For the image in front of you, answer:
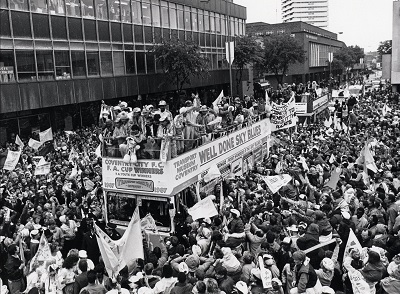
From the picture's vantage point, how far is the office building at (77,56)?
997 inches

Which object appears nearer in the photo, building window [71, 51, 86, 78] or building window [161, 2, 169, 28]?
building window [71, 51, 86, 78]

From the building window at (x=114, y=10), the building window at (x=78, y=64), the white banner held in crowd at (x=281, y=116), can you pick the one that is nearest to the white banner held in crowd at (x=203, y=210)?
the white banner held in crowd at (x=281, y=116)

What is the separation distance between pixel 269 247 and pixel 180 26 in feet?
112

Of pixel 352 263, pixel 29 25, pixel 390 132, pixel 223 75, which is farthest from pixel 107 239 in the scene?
pixel 223 75

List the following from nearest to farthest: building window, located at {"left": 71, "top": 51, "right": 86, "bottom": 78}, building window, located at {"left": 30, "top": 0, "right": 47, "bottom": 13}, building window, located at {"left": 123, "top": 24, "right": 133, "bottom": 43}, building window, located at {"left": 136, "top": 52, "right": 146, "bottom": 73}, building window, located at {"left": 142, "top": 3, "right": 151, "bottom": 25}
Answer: building window, located at {"left": 30, "top": 0, "right": 47, "bottom": 13}
building window, located at {"left": 71, "top": 51, "right": 86, "bottom": 78}
building window, located at {"left": 123, "top": 24, "right": 133, "bottom": 43}
building window, located at {"left": 136, "top": 52, "right": 146, "bottom": 73}
building window, located at {"left": 142, "top": 3, "right": 151, "bottom": 25}

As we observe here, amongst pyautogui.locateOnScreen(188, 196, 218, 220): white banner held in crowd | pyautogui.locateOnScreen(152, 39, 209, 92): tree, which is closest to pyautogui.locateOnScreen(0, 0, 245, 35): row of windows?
pyautogui.locateOnScreen(152, 39, 209, 92): tree

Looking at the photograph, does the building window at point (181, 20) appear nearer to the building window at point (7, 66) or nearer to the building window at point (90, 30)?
the building window at point (90, 30)

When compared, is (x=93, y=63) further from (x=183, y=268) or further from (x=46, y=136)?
(x=183, y=268)

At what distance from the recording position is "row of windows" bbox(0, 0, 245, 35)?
26759mm

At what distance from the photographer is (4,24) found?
2445cm

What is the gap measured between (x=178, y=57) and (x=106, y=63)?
18.3 feet

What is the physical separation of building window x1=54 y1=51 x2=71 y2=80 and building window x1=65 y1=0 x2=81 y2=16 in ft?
8.21

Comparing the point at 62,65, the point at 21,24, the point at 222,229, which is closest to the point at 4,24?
the point at 21,24

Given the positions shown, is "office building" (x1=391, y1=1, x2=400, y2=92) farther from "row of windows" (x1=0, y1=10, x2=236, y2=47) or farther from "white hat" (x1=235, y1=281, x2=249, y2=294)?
"white hat" (x1=235, y1=281, x2=249, y2=294)
